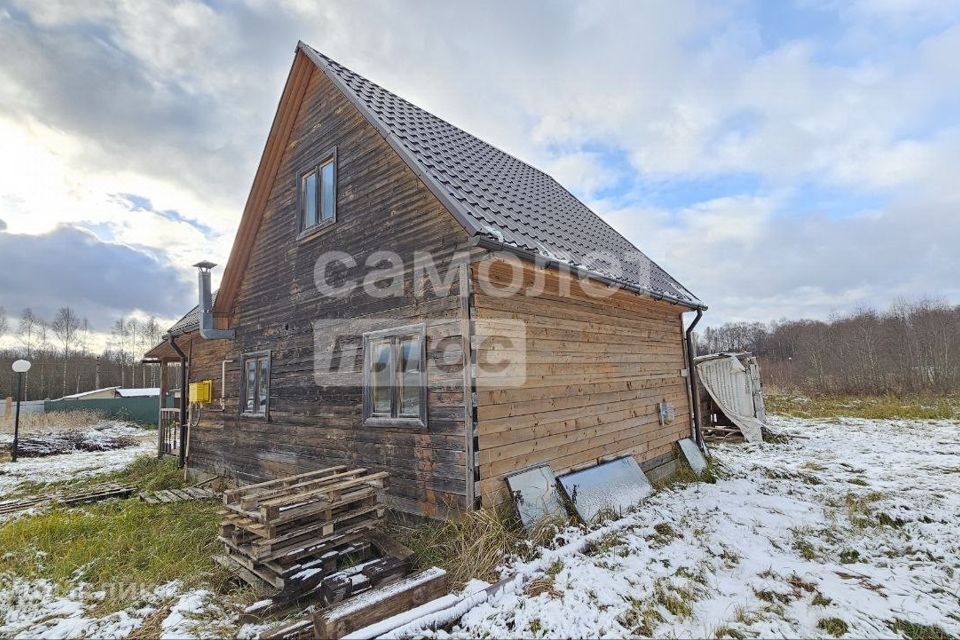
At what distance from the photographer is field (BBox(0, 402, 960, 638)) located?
11.4 feet

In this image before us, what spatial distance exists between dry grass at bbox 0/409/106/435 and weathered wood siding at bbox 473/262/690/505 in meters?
25.7

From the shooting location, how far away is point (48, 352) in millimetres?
51625

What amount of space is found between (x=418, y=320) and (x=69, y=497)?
29.1 ft

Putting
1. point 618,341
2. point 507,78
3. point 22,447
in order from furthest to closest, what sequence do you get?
1. point 22,447
2. point 507,78
3. point 618,341

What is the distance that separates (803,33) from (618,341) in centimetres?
698

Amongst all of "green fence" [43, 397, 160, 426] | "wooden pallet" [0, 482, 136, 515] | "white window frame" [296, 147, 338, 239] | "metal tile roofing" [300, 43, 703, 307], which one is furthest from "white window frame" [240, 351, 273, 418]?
"green fence" [43, 397, 160, 426]

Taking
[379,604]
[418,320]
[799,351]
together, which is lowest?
[379,604]

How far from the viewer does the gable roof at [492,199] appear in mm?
5227

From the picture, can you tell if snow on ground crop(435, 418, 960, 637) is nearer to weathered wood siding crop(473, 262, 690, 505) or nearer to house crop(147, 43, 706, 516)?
weathered wood siding crop(473, 262, 690, 505)

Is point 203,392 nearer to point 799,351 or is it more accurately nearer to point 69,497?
point 69,497

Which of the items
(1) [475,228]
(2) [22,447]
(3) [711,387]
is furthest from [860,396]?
(2) [22,447]

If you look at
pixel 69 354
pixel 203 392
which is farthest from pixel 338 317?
pixel 69 354

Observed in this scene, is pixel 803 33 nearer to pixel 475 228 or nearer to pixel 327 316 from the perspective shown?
pixel 475 228

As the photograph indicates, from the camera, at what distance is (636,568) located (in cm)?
432
